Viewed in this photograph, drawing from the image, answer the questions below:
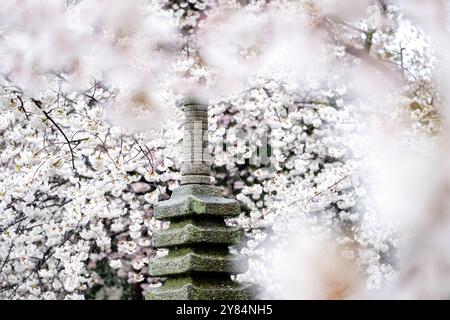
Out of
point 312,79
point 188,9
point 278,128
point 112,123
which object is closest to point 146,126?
point 112,123

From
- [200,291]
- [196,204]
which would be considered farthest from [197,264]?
[196,204]

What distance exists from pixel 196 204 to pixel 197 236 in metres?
0.28

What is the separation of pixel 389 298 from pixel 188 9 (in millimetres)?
9898

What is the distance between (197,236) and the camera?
18.9 feet

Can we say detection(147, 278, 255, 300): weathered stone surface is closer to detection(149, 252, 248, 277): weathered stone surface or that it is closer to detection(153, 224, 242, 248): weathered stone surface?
detection(149, 252, 248, 277): weathered stone surface

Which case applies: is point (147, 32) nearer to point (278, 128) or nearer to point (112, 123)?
point (112, 123)

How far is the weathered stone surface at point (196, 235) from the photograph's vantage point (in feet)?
18.9

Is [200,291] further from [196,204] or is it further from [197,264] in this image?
[196,204]

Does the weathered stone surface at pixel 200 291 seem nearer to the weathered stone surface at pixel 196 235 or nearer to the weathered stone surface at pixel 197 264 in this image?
the weathered stone surface at pixel 197 264

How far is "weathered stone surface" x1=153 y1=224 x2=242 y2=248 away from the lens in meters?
5.76

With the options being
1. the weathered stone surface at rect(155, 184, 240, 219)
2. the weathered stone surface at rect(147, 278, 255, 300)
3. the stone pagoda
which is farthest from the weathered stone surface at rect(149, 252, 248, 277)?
the weathered stone surface at rect(155, 184, 240, 219)

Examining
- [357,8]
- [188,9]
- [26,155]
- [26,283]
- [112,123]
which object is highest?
[188,9]

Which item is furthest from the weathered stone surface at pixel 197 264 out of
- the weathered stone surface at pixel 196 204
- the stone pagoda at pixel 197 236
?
the weathered stone surface at pixel 196 204

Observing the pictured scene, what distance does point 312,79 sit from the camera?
9.53 meters
